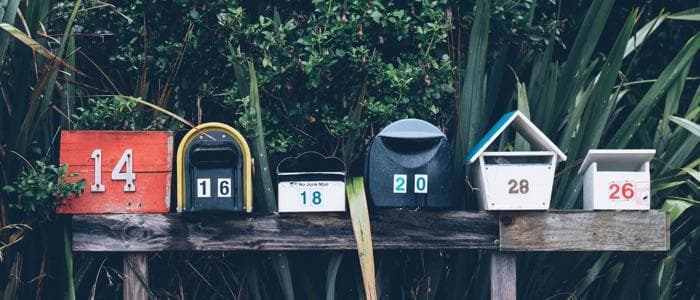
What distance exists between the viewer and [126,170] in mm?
3465

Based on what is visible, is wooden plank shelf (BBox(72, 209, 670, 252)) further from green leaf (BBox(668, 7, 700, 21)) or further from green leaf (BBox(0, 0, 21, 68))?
green leaf (BBox(668, 7, 700, 21))

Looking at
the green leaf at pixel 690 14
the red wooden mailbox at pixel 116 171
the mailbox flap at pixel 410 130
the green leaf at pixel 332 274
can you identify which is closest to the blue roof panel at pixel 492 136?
the mailbox flap at pixel 410 130

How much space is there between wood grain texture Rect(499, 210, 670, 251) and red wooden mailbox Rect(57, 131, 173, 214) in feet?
3.92

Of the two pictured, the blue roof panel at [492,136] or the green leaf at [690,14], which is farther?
the green leaf at [690,14]

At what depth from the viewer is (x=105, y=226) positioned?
3471 millimetres

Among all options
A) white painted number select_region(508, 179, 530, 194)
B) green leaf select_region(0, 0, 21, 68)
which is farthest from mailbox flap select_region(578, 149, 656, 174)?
green leaf select_region(0, 0, 21, 68)

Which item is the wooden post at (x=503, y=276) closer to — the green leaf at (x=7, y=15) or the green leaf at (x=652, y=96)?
the green leaf at (x=652, y=96)

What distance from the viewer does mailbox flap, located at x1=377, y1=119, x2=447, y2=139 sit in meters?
3.37

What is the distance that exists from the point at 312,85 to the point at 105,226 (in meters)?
0.88

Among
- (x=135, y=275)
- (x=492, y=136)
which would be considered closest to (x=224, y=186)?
(x=135, y=275)

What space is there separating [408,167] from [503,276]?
510 millimetres

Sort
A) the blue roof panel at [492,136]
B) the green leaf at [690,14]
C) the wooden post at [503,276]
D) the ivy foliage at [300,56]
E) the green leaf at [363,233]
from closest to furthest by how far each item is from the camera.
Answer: the green leaf at [363,233] < the blue roof panel at [492,136] < the wooden post at [503,276] < the ivy foliage at [300,56] < the green leaf at [690,14]

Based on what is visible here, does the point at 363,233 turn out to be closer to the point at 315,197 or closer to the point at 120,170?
the point at 315,197

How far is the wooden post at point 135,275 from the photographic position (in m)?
3.51
